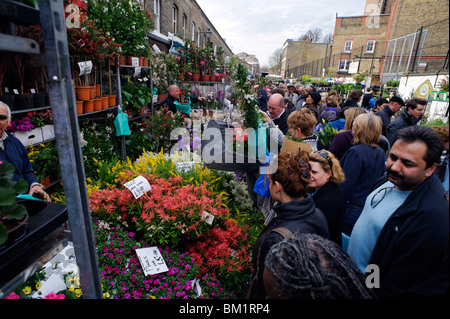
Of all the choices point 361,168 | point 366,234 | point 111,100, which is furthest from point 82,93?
point 366,234

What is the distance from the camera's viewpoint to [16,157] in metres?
2.41

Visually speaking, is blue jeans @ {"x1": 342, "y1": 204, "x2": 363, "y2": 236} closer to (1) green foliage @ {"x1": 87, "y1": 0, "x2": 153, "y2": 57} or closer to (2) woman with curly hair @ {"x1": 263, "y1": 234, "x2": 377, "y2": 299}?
(2) woman with curly hair @ {"x1": 263, "y1": 234, "x2": 377, "y2": 299}

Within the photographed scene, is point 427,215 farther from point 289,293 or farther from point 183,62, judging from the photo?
point 183,62

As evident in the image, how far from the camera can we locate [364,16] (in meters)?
35.8

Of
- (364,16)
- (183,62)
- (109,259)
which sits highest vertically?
(364,16)

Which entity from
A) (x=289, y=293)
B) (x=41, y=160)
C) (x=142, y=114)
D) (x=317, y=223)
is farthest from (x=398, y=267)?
(x=142, y=114)

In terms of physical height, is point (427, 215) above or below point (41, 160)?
above

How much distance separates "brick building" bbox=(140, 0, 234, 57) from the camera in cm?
1134

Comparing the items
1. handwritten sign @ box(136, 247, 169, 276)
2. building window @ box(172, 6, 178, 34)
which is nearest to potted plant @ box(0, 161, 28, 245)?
handwritten sign @ box(136, 247, 169, 276)

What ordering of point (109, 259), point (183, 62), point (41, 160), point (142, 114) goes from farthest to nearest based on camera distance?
point (183, 62) → point (142, 114) → point (41, 160) → point (109, 259)

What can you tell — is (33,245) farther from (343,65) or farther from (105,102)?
(343,65)

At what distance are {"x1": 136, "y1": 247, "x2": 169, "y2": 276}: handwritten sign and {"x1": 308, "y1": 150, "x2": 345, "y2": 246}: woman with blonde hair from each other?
1.39 m

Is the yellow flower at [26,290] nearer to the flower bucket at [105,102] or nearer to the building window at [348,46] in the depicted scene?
the flower bucket at [105,102]

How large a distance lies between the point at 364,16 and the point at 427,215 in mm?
44597
